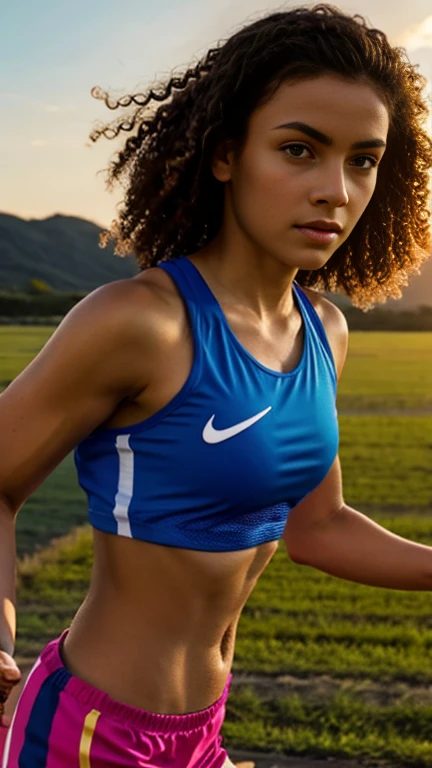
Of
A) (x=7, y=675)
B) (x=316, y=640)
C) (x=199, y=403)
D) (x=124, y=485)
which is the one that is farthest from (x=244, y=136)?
(x=316, y=640)

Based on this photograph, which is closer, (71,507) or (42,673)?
(42,673)

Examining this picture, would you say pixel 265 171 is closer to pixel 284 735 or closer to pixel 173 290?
pixel 173 290

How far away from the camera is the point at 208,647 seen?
1.81 meters

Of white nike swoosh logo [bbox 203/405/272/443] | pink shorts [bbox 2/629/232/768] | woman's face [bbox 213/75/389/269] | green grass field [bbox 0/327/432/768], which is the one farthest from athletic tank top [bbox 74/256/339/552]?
green grass field [bbox 0/327/432/768]

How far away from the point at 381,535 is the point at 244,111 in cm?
91

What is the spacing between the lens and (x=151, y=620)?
174cm

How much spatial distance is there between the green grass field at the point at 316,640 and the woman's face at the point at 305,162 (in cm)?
255

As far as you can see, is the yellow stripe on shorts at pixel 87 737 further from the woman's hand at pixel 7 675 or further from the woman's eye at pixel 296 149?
the woman's eye at pixel 296 149

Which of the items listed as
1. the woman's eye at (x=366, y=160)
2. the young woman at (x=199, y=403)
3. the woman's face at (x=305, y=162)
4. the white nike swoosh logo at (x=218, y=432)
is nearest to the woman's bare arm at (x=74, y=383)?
the young woman at (x=199, y=403)

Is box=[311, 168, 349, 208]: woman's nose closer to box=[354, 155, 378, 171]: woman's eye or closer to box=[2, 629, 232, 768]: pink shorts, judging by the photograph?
box=[354, 155, 378, 171]: woman's eye

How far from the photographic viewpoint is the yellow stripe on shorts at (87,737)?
5.63ft

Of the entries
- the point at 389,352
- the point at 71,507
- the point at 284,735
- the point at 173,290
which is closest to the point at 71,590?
the point at 284,735

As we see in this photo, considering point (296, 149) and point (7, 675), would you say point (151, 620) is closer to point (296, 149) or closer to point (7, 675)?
point (7, 675)

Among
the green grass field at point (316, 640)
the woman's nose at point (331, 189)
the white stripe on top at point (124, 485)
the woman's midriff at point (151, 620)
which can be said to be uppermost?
the woman's nose at point (331, 189)
